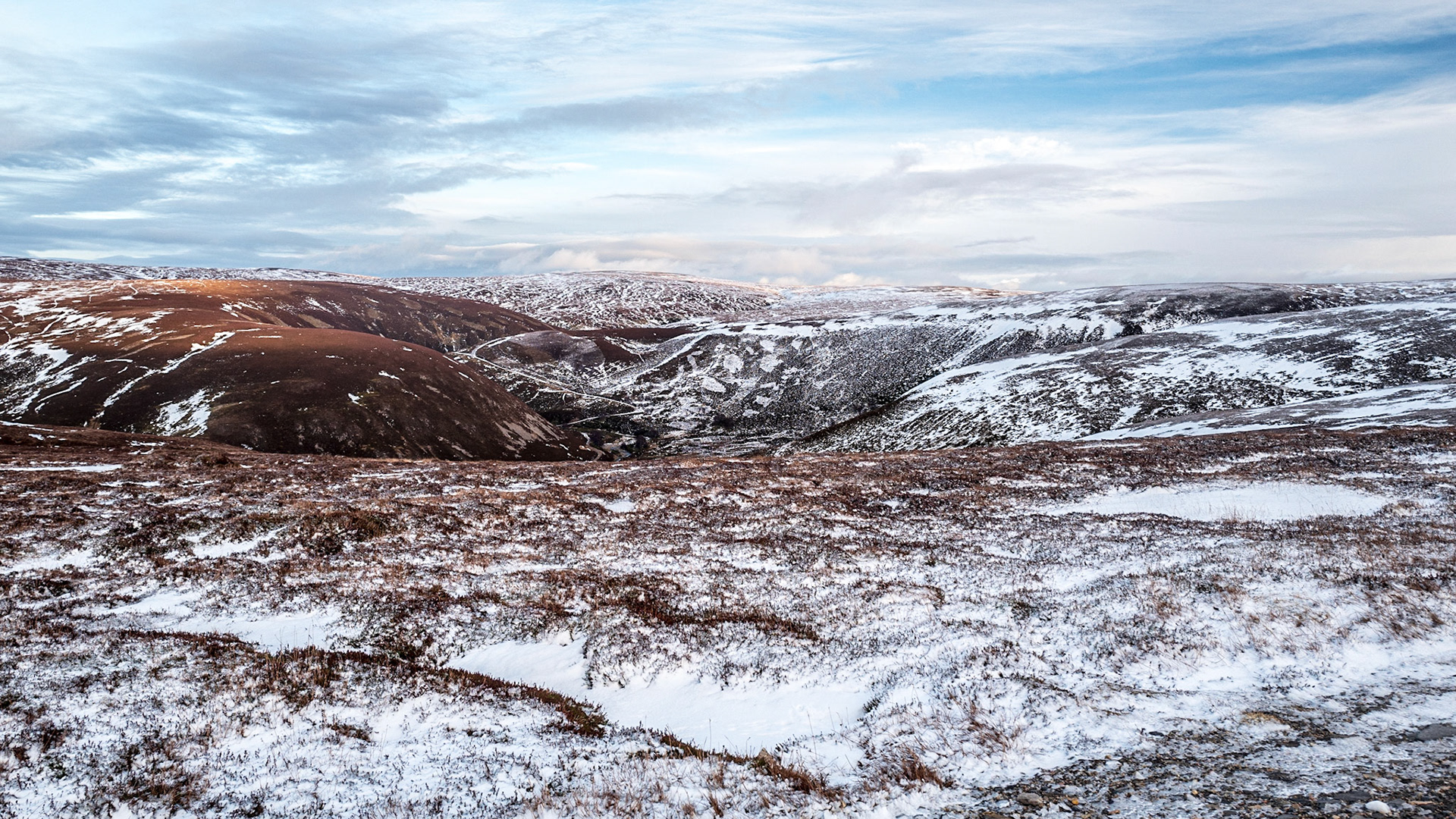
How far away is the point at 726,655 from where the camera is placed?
49.6 ft

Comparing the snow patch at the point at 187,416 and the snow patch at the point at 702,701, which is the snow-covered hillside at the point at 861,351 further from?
the snow patch at the point at 702,701

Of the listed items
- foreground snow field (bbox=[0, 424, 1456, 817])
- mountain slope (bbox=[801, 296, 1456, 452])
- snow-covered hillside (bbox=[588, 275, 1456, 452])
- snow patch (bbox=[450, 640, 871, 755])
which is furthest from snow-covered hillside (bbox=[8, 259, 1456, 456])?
snow patch (bbox=[450, 640, 871, 755])

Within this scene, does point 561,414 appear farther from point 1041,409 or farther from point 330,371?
point 1041,409

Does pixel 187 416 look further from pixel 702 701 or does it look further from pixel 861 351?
pixel 861 351

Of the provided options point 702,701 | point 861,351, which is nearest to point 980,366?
point 861,351

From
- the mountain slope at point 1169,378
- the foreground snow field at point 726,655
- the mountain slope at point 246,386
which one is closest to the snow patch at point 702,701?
the foreground snow field at point 726,655

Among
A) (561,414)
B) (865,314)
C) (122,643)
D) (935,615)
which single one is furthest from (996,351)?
(122,643)

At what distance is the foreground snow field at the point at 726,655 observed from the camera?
988 centimetres

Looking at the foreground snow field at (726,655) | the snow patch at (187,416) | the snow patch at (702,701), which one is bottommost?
the snow patch at (702,701)

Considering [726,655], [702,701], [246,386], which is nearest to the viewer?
[702,701]

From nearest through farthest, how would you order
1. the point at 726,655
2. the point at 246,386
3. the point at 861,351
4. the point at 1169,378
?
the point at 726,655, the point at 246,386, the point at 1169,378, the point at 861,351

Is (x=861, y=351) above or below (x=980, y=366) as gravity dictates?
above

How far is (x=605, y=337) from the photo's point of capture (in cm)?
14600

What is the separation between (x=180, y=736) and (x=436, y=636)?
5535 mm
